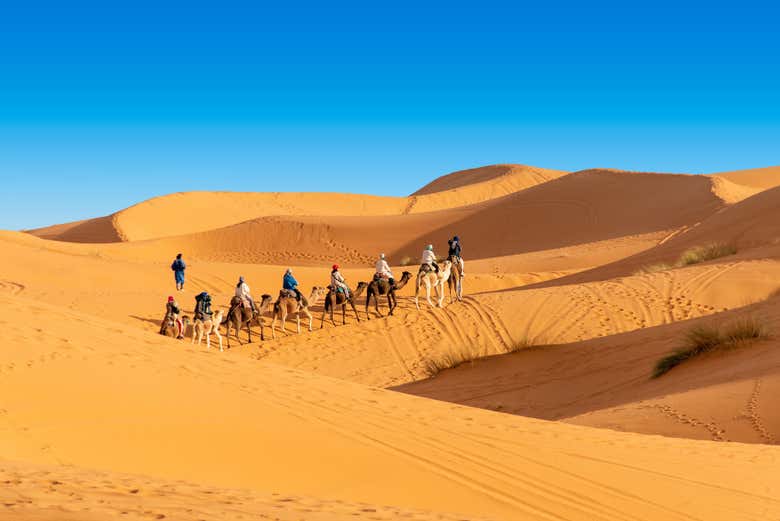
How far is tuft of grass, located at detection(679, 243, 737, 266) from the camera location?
29750 millimetres

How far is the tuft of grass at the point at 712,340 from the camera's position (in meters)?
15.3

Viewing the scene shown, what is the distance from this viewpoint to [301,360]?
21812mm

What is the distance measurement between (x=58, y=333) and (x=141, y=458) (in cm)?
390

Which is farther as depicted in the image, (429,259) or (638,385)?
(429,259)

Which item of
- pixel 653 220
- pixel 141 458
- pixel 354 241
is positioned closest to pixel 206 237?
pixel 354 241

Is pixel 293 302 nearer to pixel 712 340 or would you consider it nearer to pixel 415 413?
pixel 712 340

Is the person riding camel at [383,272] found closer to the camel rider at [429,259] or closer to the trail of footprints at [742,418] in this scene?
the camel rider at [429,259]

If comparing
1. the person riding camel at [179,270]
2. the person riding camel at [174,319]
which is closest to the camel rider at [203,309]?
the person riding camel at [174,319]

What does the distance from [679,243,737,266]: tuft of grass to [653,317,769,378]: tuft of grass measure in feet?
46.1

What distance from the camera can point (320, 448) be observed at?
27.4 ft

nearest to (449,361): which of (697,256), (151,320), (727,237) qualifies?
(151,320)

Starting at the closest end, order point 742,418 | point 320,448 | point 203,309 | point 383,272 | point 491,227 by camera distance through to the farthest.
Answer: point 320,448 < point 742,418 < point 203,309 < point 383,272 < point 491,227

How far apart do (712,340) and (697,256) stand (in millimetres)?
15312

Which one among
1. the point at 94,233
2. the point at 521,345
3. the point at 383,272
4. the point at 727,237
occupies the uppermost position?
the point at 94,233
